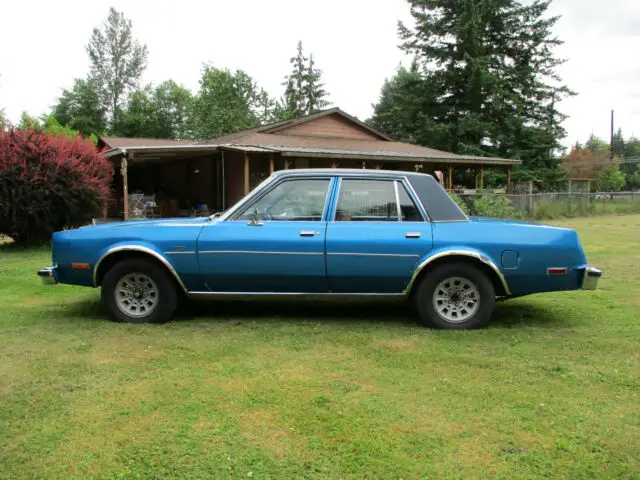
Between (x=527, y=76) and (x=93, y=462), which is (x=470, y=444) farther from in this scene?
(x=527, y=76)

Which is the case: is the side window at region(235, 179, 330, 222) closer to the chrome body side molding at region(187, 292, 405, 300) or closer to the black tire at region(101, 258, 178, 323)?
the chrome body side molding at region(187, 292, 405, 300)

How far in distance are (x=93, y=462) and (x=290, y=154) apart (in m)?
16.6

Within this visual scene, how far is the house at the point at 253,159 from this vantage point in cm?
1927

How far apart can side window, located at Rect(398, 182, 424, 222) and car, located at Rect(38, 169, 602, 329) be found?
10mm

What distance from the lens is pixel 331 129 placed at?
25.0 meters

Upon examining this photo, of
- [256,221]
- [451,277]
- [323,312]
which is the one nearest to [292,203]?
[256,221]

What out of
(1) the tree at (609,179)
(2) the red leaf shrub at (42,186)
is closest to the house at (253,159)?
(2) the red leaf shrub at (42,186)

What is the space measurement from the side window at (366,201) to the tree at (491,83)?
29.7 metres

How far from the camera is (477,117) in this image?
33.6 m

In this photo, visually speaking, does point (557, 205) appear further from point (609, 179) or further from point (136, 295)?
point (609, 179)

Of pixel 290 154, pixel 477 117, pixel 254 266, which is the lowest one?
pixel 254 266

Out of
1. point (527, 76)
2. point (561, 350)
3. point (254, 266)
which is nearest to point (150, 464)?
point (254, 266)

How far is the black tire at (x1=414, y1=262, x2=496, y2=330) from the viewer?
4984 millimetres

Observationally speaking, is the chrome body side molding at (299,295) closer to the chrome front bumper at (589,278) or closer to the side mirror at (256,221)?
the side mirror at (256,221)
